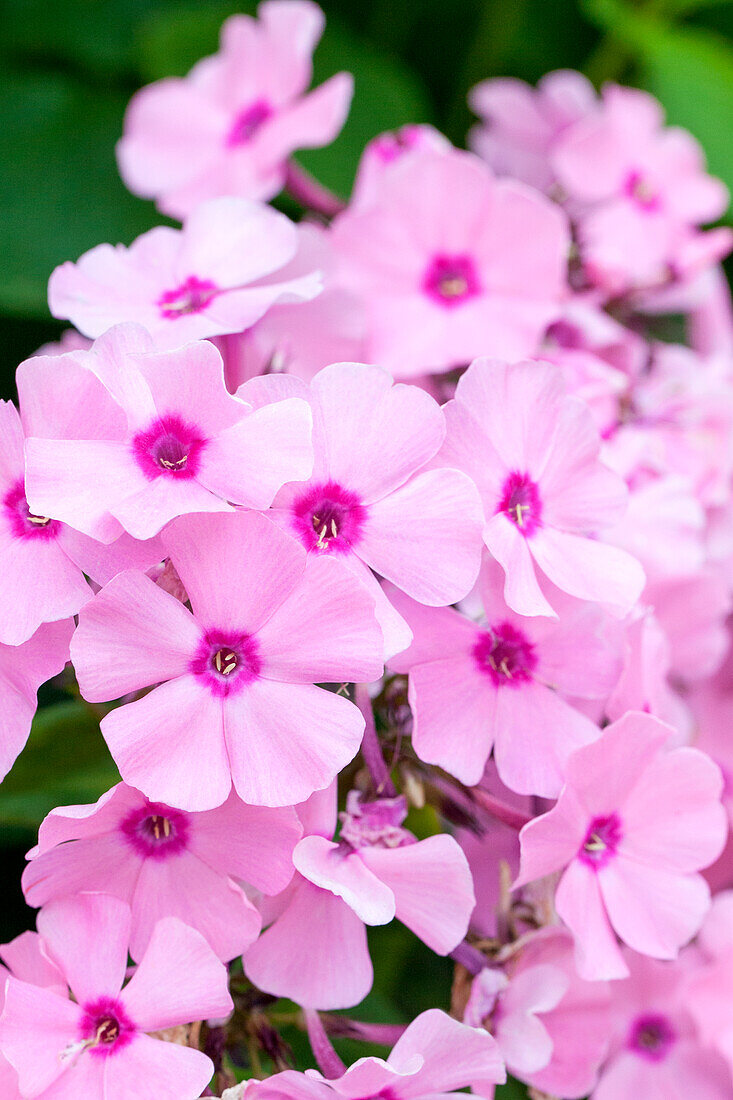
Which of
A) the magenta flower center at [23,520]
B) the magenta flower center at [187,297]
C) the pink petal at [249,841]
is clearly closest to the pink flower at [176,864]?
the pink petal at [249,841]

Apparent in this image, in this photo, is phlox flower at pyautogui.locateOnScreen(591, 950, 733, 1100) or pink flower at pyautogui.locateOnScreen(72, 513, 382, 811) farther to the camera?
phlox flower at pyautogui.locateOnScreen(591, 950, 733, 1100)

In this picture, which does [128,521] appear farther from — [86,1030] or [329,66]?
[329,66]

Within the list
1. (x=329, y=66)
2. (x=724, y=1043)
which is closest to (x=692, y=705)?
(x=724, y=1043)

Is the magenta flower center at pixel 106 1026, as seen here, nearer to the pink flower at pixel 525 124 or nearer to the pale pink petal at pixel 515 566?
the pale pink petal at pixel 515 566

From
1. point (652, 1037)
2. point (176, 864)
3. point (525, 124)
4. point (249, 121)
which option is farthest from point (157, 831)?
point (525, 124)

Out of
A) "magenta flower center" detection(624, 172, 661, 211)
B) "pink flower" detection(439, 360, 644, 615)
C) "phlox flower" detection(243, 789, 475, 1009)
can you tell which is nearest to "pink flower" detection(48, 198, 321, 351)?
"pink flower" detection(439, 360, 644, 615)

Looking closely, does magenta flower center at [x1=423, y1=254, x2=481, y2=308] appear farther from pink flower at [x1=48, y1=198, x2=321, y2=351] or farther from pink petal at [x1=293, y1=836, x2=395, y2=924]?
pink petal at [x1=293, y1=836, x2=395, y2=924]
